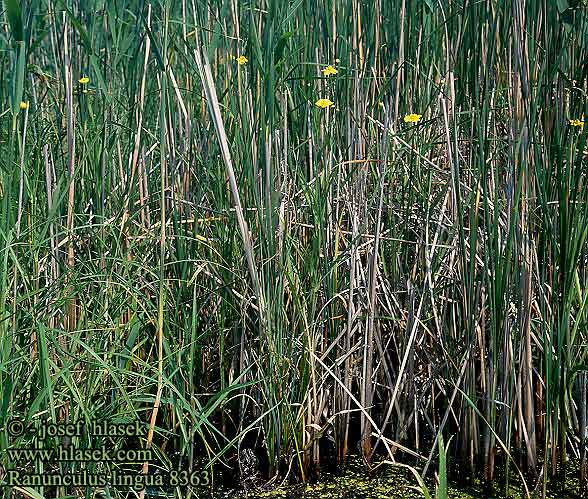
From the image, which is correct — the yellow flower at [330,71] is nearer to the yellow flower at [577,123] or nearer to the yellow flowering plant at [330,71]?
the yellow flowering plant at [330,71]

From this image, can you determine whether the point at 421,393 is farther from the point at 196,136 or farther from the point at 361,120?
the point at 196,136

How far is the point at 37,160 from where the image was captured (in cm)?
208

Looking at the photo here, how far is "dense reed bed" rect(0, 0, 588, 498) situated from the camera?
1.68 metres

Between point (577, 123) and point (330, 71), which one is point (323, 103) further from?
point (577, 123)

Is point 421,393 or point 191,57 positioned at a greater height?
point 191,57

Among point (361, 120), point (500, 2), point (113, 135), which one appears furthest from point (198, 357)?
point (500, 2)

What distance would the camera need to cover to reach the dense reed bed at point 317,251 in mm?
1679

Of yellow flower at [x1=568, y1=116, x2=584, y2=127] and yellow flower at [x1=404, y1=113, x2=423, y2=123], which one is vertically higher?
yellow flower at [x1=568, y1=116, x2=584, y2=127]

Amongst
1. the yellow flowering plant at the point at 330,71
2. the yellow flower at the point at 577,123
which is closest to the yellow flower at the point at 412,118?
the yellow flowering plant at the point at 330,71

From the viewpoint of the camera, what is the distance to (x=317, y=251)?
1913mm

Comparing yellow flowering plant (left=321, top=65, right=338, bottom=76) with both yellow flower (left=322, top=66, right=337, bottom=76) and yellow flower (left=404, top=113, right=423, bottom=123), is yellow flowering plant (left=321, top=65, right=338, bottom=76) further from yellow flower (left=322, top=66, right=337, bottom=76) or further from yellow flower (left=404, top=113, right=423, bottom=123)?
yellow flower (left=404, top=113, right=423, bottom=123)

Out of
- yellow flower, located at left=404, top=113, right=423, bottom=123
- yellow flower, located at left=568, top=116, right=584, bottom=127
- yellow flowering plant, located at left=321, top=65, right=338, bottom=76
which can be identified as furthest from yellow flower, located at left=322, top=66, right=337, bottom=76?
yellow flower, located at left=568, top=116, right=584, bottom=127

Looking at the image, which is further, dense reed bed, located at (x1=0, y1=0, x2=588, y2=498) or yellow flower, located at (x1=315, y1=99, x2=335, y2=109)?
yellow flower, located at (x1=315, y1=99, x2=335, y2=109)

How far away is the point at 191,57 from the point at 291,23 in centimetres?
30
